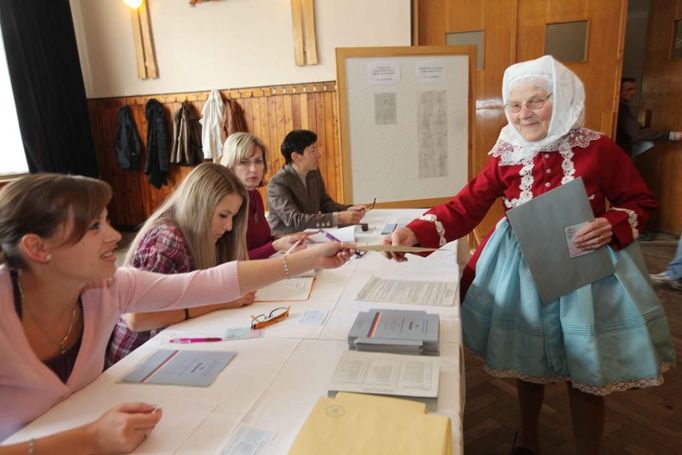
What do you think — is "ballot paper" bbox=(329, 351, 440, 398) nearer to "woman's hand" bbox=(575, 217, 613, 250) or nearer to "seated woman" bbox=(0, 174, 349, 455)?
"seated woman" bbox=(0, 174, 349, 455)

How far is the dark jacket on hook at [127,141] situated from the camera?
18.0 feet

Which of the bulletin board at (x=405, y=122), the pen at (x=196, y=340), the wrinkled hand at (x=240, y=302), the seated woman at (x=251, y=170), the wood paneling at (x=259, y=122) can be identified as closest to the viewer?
the pen at (x=196, y=340)

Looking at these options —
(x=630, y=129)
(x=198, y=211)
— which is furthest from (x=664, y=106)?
(x=198, y=211)

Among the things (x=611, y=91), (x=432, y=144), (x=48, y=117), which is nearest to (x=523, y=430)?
(x=432, y=144)

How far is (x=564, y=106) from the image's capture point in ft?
4.63

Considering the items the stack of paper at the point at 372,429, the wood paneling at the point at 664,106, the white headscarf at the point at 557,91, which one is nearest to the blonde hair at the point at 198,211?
the stack of paper at the point at 372,429

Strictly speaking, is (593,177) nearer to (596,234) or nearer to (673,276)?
(596,234)

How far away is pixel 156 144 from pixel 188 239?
4264 millimetres

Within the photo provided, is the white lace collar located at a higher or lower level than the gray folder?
higher

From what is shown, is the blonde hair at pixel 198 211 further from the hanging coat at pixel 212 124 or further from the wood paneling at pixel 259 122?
the hanging coat at pixel 212 124

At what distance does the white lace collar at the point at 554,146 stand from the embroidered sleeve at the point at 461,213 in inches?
2.3

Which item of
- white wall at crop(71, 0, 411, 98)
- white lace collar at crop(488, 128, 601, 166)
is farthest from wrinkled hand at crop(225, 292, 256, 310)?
white wall at crop(71, 0, 411, 98)

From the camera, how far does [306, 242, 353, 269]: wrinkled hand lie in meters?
1.45

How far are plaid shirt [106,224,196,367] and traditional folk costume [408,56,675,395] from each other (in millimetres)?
989
